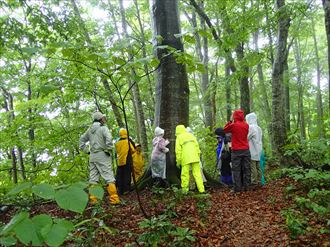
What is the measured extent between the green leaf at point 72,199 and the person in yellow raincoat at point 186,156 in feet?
18.2

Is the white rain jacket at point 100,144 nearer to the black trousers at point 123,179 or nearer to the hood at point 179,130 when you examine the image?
the black trousers at point 123,179

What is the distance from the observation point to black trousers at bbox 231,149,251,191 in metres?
7.45

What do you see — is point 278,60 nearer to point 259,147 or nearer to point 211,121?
point 259,147

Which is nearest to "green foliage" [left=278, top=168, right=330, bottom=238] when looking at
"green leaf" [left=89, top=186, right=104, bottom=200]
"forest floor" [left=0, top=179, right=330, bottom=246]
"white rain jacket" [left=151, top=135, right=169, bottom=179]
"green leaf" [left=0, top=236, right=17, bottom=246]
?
"forest floor" [left=0, top=179, right=330, bottom=246]

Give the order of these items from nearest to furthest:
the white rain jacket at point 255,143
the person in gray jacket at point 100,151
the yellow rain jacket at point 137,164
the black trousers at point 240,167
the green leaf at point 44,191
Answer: the green leaf at point 44,191
the person in gray jacket at point 100,151
the black trousers at point 240,167
the white rain jacket at point 255,143
the yellow rain jacket at point 137,164

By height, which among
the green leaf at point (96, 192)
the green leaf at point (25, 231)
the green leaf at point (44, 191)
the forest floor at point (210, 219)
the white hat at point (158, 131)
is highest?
the white hat at point (158, 131)

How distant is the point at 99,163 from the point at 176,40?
360cm

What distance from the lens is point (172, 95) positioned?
7.49 m

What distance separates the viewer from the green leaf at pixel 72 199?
1.39m

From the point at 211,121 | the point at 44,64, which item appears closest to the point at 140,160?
the point at 211,121

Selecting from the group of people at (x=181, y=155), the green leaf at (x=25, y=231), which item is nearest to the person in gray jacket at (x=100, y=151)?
the group of people at (x=181, y=155)

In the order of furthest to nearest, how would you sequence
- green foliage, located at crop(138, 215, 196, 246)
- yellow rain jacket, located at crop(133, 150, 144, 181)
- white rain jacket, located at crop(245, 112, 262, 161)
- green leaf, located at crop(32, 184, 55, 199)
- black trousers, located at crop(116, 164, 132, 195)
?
yellow rain jacket, located at crop(133, 150, 144, 181)
white rain jacket, located at crop(245, 112, 262, 161)
black trousers, located at crop(116, 164, 132, 195)
green foliage, located at crop(138, 215, 196, 246)
green leaf, located at crop(32, 184, 55, 199)

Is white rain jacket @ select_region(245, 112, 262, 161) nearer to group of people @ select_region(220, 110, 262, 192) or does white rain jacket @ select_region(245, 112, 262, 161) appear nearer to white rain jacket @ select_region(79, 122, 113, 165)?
group of people @ select_region(220, 110, 262, 192)

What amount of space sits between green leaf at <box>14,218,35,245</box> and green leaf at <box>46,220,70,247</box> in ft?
0.25
